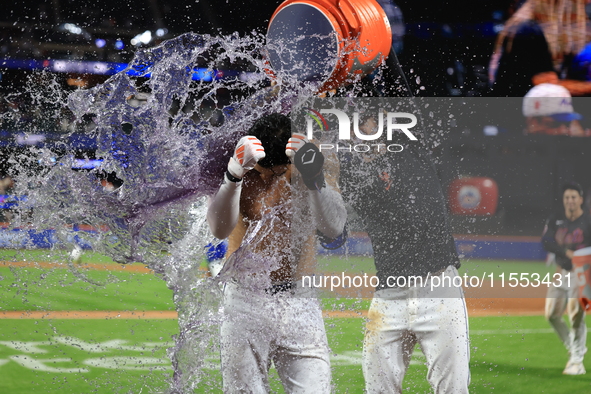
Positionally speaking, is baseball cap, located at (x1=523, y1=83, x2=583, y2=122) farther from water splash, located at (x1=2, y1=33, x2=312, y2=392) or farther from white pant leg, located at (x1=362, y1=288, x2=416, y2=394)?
white pant leg, located at (x1=362, y1=288, x2=416, y2=394)

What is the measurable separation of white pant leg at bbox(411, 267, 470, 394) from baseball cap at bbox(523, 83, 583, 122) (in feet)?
45.0

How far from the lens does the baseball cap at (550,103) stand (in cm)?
1484

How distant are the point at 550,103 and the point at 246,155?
48.8 ft

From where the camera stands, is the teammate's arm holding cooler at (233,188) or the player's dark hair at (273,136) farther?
the player's dark hair at (273,136)

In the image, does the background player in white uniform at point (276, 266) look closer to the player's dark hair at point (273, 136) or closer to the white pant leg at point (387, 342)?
the player's dark hair at point (273, 136)

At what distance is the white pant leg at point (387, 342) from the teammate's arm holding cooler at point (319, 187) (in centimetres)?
42

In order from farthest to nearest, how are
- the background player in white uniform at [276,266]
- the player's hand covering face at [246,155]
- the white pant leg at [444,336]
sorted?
the white pant leg at [444,336] → the background player in white uniform at [276,266] → the player's hand covering face at [246,155]

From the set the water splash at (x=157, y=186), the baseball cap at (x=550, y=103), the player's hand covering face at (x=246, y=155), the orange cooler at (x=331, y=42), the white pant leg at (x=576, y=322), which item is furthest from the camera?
the baseball cap at (x=550, y=103)

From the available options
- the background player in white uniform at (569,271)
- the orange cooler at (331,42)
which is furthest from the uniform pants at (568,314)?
the orange cooler at (331,42)

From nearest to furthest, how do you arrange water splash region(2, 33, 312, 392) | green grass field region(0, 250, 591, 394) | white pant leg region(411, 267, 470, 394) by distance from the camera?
white pant leg region(411, 267, 470, 394)
water splash region(2, 33, 312, 392)
green grass field region(0, 250, 591, 394)

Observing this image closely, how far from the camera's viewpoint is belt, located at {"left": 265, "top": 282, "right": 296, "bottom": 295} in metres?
2.28

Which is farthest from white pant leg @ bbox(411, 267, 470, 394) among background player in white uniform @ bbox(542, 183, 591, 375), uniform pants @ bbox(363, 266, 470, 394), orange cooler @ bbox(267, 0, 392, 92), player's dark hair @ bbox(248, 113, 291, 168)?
background player in white uniform @ bbox(542, 183, 591, 375)

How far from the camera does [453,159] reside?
16984mm

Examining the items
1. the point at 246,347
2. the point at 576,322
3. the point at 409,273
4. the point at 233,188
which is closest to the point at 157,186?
the point at 233,188
